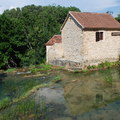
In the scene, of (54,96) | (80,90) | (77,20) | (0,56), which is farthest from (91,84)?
(0,56)

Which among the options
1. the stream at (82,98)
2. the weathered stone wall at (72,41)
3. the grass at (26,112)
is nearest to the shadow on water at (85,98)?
the stream at (82,98)

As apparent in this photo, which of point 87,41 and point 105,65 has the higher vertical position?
point 87,41

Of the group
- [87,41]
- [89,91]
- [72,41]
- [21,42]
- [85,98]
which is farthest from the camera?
[21,42]

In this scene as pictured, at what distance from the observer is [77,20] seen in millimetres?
21562

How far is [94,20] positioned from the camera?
22.8 meters

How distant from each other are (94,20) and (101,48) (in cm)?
350

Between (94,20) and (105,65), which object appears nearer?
(105,65)

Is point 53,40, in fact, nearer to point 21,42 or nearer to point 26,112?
point 21,42

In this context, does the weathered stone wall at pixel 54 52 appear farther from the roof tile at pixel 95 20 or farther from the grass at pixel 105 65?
the grass at pixel 105 65

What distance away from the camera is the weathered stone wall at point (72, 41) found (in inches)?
852

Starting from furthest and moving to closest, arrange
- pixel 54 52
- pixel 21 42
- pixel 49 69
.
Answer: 1. pixel 21 42
2. pixel 54 52
3. pixel 49 69

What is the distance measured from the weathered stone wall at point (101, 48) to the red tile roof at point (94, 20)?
727 millimetres

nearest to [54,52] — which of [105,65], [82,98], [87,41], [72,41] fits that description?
[72,41]

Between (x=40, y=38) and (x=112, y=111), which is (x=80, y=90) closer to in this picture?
(x=112, y=111)
